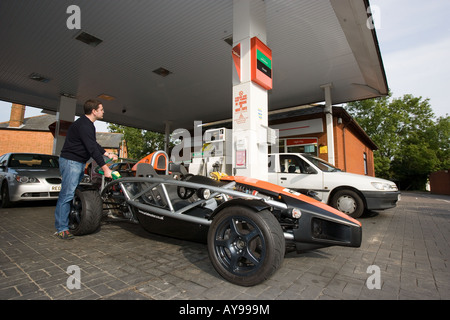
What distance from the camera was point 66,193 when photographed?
3111 millimetres

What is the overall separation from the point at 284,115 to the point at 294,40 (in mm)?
6833

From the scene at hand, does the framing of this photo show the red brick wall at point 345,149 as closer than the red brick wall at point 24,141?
Yes

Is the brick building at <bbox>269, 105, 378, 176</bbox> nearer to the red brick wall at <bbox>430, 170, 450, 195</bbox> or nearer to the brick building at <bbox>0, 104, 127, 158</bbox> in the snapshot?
the red brick wall at <bbox>430, 170, 450, 195</bbox>

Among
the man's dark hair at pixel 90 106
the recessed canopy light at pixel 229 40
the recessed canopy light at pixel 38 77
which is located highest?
the recessed canopy light at pixel 38 77

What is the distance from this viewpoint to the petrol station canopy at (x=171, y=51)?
573 centimetres

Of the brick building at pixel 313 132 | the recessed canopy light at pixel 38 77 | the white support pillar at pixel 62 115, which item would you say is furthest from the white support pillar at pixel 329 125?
the white support pillar at pixel 62 115

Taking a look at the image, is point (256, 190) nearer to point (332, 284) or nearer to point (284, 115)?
point (332, 284)

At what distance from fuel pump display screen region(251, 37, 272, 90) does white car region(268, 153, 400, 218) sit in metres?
2.21

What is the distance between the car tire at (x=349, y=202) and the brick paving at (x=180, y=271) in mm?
1698

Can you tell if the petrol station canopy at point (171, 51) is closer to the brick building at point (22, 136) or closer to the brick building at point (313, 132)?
the brick building at point (313, 132)

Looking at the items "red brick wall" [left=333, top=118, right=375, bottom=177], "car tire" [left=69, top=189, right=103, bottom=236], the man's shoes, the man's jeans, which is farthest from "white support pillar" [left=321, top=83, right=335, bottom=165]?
the man's shoes

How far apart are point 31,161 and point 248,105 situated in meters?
6.33

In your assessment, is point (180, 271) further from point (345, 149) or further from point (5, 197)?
point (345, 149)

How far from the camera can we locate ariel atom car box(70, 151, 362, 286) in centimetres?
178
